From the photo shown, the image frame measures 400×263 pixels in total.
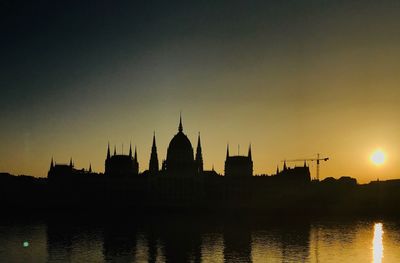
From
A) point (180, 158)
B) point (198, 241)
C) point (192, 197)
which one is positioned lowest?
point (198, 241)

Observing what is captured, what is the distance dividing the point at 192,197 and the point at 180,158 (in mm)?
16916

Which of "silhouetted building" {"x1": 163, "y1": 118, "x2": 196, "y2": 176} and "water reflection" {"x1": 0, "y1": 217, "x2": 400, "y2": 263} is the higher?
"silhouetted building" {"x1": 163, "y1": 118, "x2": 196, "y2": 176}

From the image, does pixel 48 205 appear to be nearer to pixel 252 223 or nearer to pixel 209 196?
pixel 209 196

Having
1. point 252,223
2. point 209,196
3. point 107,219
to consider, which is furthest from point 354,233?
point 209,196

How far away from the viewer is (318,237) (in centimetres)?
9894

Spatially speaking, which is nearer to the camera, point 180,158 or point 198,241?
point 198,241

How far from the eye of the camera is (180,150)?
7598 inches

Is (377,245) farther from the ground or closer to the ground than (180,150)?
closer to the ground

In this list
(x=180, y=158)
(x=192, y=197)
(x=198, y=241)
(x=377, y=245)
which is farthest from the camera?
(x=180, y=158)

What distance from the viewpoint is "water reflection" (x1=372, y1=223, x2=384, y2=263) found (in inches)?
3083

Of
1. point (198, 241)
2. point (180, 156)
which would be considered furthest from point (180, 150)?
point (198, 241)

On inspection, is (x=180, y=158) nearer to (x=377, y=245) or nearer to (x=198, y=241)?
(x=198, y=241)

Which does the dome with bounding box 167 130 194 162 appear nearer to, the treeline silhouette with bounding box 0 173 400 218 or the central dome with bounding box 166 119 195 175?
the central dome with bounding box 166 119 195 175

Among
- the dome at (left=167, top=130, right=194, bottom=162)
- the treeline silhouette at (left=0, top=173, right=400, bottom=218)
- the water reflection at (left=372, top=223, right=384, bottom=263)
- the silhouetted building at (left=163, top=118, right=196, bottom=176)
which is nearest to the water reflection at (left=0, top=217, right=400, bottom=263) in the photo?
the water reflection at (left=372, top=223, right=384, bottom=263)
